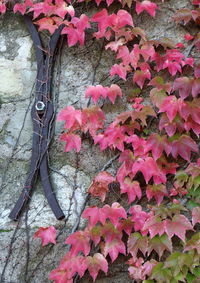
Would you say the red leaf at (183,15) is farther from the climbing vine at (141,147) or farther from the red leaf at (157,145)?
the red leaf at (157,145)

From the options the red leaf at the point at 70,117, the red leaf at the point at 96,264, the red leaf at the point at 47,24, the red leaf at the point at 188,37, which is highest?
the red leaf at the point at 47,24

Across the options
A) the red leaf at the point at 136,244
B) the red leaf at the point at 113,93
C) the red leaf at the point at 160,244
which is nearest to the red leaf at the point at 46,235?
the red leaf at the point at 136,244

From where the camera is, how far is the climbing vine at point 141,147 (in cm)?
213

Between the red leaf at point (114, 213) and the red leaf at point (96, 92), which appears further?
the red leaf at point (96, 92)

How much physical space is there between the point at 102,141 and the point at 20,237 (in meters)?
0.68

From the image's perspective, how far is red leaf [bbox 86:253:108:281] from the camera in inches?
83.9

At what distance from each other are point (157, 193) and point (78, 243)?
476mm

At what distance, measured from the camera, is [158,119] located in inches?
93.9

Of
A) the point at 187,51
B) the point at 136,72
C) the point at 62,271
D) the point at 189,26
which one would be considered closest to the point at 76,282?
the point at 62,271

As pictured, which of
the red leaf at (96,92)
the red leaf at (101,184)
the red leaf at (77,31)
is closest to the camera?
the red leaf at (101,184)

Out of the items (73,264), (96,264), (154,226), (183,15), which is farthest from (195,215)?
(183,15)

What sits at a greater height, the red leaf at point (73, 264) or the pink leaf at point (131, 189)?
the pink leaf at point (131, 189)

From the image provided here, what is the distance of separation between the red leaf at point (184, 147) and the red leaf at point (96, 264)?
64 centimetres

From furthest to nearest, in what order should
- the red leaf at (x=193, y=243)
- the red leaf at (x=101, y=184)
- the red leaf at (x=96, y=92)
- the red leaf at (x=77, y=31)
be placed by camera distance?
the red leaf at (x=77, y=31) < the red leaf at (x=96, y=92) < the red leaf at (x=101, y=184) < the red leaf at (x=193, y=243)
